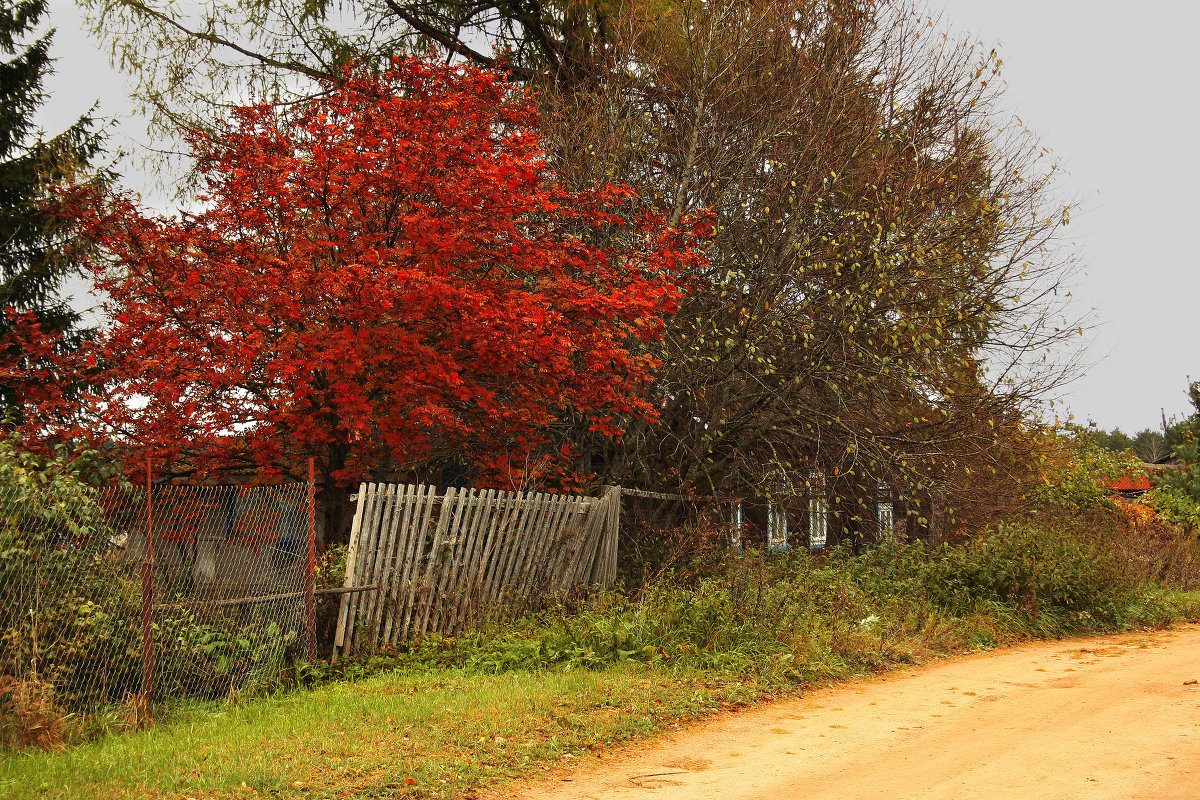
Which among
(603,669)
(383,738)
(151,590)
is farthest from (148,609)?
(603,669)

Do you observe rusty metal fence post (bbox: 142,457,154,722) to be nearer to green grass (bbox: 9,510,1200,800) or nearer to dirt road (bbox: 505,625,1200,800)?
green grass (bbox: 9,510,1200,800)

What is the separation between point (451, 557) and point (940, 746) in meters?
5.08

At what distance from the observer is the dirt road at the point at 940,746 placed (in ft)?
19.9

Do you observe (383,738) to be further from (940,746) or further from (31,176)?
(31,176)

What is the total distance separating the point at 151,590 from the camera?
7625 mm

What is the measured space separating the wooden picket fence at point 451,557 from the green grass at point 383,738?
2.77ft

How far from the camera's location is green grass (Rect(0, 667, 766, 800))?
5.83 meters

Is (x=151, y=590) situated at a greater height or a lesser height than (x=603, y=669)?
greater

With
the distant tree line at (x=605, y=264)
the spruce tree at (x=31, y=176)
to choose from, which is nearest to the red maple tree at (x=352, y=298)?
the distant tree line at (x=605, y=264)

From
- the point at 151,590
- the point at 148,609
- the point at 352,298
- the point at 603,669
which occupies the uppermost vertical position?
the point at 352,298

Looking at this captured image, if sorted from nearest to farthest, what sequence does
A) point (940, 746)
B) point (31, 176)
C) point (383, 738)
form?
point (383, 738) < point (940, 746) < point (31, 176)

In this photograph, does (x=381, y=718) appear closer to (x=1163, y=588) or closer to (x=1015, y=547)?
(x=1015, y=547)

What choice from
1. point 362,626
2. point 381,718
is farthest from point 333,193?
point 381,718

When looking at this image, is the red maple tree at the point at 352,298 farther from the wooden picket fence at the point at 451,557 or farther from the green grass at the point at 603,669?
Result: the green grass at the point at 603,669
